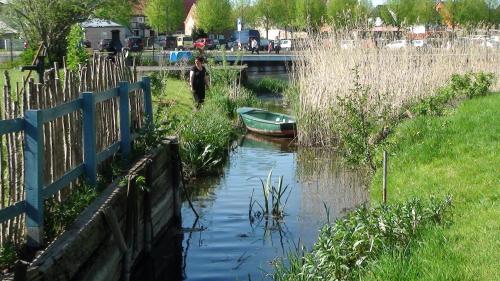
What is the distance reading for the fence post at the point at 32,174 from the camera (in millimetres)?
6684

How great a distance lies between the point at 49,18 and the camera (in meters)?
36.0

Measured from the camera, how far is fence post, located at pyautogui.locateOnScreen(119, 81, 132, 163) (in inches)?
414

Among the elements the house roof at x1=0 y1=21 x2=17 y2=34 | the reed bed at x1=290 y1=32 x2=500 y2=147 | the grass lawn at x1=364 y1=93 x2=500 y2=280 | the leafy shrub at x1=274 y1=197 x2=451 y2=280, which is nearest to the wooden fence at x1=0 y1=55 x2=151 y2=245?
the leafy shrub at x1=274 y1=197 x2=451 y2=280

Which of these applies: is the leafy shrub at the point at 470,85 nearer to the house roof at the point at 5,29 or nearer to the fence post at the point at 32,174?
the fence post at the point at 32,174

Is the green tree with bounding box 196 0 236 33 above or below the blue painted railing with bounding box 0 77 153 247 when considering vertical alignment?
above

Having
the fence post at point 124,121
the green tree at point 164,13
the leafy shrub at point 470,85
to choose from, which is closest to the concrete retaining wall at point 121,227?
the fence post at point 124,121

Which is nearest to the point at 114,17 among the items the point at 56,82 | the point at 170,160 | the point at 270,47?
the point at 270,47

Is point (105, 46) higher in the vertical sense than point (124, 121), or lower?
higher

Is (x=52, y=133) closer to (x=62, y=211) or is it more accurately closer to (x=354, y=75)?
(x=62, y=211)

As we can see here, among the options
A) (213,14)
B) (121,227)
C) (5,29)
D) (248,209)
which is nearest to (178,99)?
(248,209)

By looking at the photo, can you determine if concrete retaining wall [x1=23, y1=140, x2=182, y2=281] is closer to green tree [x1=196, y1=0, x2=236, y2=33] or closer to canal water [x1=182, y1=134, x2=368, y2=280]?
canal water [x1=182, y1=134, x2=368, y2=280]

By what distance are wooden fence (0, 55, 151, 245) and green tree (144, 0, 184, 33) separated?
7505 cm

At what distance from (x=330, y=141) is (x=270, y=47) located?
4855 cm

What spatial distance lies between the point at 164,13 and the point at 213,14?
17.4 feet
